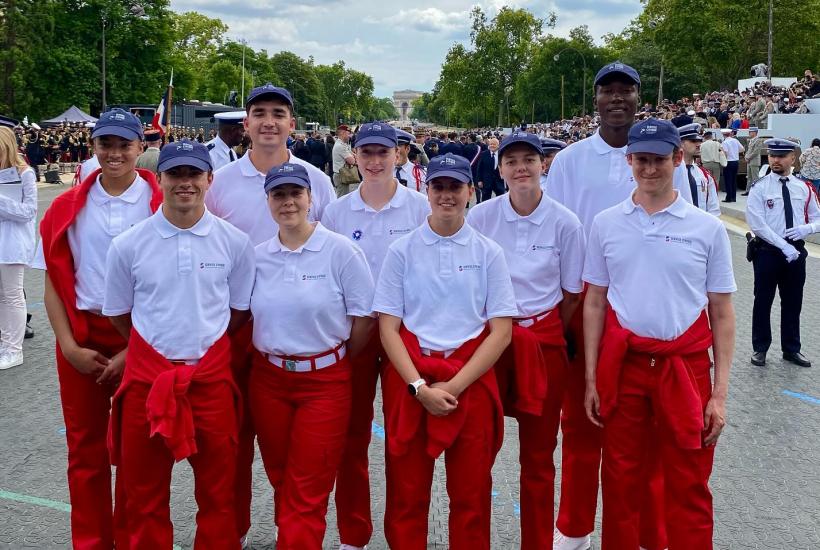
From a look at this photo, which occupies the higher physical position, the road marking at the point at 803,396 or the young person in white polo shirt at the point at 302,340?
the young person in white polo shirt at the point at 302,340

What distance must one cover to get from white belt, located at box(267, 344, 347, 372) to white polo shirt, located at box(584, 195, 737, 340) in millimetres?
1318

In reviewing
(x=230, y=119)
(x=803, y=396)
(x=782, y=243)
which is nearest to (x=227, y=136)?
(x=230, y=119)

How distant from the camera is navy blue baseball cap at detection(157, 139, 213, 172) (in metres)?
3.58

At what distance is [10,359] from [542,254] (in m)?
5.66

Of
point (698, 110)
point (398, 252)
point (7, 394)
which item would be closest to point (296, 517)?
point (398, 252)

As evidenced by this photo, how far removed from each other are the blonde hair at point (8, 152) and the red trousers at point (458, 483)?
15.8 ft

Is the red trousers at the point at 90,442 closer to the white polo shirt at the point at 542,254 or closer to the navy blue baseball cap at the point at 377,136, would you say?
the navy blue baseball cap at the point at 377,136

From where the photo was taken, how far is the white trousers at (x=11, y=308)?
7.47 m

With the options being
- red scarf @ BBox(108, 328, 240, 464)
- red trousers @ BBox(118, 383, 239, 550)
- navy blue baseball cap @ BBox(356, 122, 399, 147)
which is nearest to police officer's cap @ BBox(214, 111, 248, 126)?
navy blue baseball cap @ BBox(356, 122, 399, 147)

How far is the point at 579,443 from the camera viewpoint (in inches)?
165

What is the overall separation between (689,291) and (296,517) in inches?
76.8

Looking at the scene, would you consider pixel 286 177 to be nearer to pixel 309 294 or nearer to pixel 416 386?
pixel 309 294

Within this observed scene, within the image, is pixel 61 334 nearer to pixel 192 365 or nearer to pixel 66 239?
pixel 66 239

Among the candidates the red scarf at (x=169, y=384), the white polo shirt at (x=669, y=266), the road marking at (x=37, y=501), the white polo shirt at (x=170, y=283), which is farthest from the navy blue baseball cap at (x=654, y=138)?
the road marking at (x=37, y=501)
